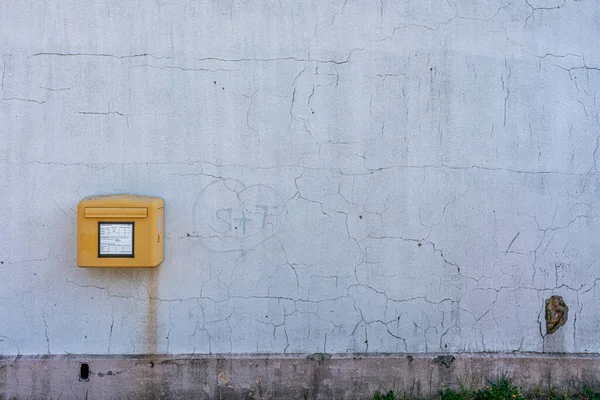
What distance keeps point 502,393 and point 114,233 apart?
2.75 metres

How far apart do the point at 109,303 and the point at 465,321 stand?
2.45 m

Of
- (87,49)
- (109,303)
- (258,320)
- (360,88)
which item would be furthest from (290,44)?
(109,303)

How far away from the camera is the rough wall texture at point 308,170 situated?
11.9ft

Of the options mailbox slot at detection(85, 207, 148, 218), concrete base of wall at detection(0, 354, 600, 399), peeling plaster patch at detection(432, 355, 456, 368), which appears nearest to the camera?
mailbox slot at detection(85, 207, 148, 218)

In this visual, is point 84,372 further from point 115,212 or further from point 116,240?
point 115,212

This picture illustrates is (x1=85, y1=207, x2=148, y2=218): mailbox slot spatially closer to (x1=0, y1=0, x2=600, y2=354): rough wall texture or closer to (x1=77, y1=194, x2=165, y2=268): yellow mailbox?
(x1=77, y1=194, x2=165, y2=268): yellow mailbox

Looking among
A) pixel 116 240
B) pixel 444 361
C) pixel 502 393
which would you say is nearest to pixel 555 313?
pixel 502 393

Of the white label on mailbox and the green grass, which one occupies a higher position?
the white label on mailbox

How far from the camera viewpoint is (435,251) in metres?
Answer: 3.78

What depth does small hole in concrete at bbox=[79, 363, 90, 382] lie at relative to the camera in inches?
142

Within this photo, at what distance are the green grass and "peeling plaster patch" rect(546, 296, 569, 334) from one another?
428 millimetres

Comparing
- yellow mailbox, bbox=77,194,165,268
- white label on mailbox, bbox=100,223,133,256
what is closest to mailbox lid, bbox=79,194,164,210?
yellow mailbox, bbox=77,194,165,268

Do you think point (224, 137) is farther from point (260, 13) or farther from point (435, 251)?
point (435, 251)

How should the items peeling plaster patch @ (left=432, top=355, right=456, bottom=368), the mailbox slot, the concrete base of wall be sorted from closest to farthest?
1. the mailbox slot
2. the concrete base of wall
3. peeling plaster patch @ (left=432, top=355, right=456, bottom=368)
